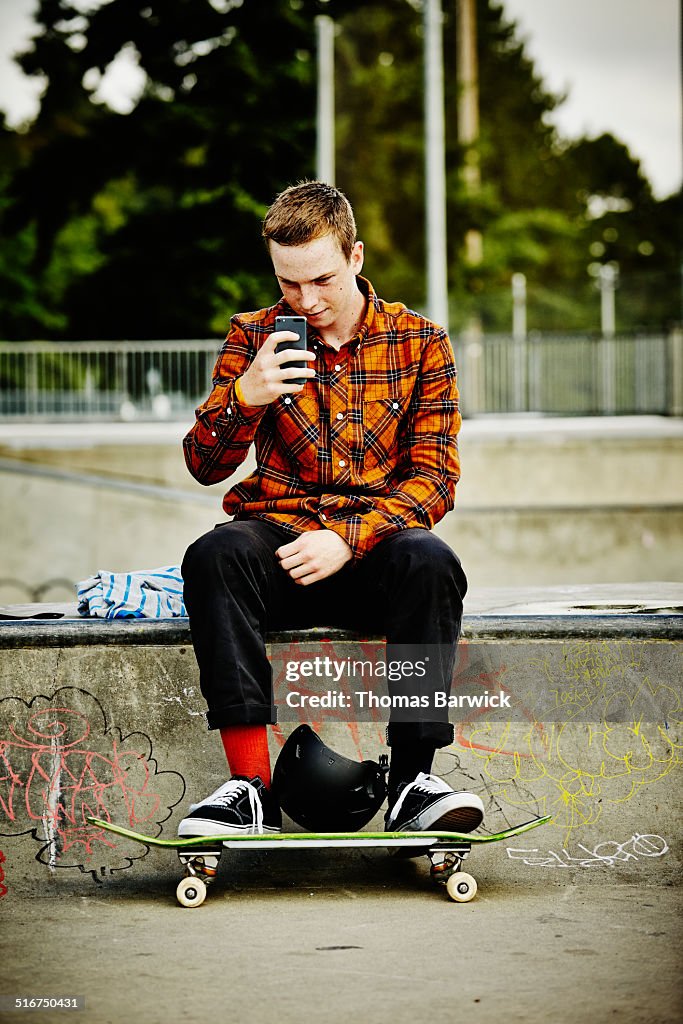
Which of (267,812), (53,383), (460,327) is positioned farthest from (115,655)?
(460,327)

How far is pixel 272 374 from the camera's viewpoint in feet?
12.4

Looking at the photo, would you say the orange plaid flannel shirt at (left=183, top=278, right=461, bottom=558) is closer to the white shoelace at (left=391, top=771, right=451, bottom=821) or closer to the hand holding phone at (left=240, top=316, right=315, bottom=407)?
the hand holding phone at (left=240, top=316, right=315, bottom=407)

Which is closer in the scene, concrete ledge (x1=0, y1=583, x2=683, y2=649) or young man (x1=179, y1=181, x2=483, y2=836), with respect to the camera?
young man (x1=179, y1=181, x2=483, y2=836)

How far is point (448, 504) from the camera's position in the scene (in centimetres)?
410

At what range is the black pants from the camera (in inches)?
144

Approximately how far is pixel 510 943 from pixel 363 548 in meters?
1.17

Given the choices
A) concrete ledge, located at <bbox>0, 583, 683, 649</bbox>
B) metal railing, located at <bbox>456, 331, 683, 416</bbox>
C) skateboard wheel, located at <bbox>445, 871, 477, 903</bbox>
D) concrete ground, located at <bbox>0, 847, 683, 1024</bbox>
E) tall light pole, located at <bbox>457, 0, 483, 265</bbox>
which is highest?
tall light pole, located at <bbox>457, 0, 483, 265</bbox>

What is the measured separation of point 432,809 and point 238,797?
1.72 ft

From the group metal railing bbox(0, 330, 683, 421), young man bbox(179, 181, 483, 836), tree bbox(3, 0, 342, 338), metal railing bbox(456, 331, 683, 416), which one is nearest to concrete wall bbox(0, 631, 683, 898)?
young man bbox(179, 181, 483, 836)

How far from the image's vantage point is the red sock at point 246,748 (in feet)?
12.1

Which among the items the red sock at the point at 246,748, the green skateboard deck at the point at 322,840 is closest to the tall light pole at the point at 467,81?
the red sock at the point at 246,748

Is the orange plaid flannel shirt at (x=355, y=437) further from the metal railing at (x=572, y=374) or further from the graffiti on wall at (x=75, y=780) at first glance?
the metal railing at (x=572, y=374)

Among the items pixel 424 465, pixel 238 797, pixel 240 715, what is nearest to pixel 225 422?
pixel 424 465

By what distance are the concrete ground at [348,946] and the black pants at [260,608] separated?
0.51m
